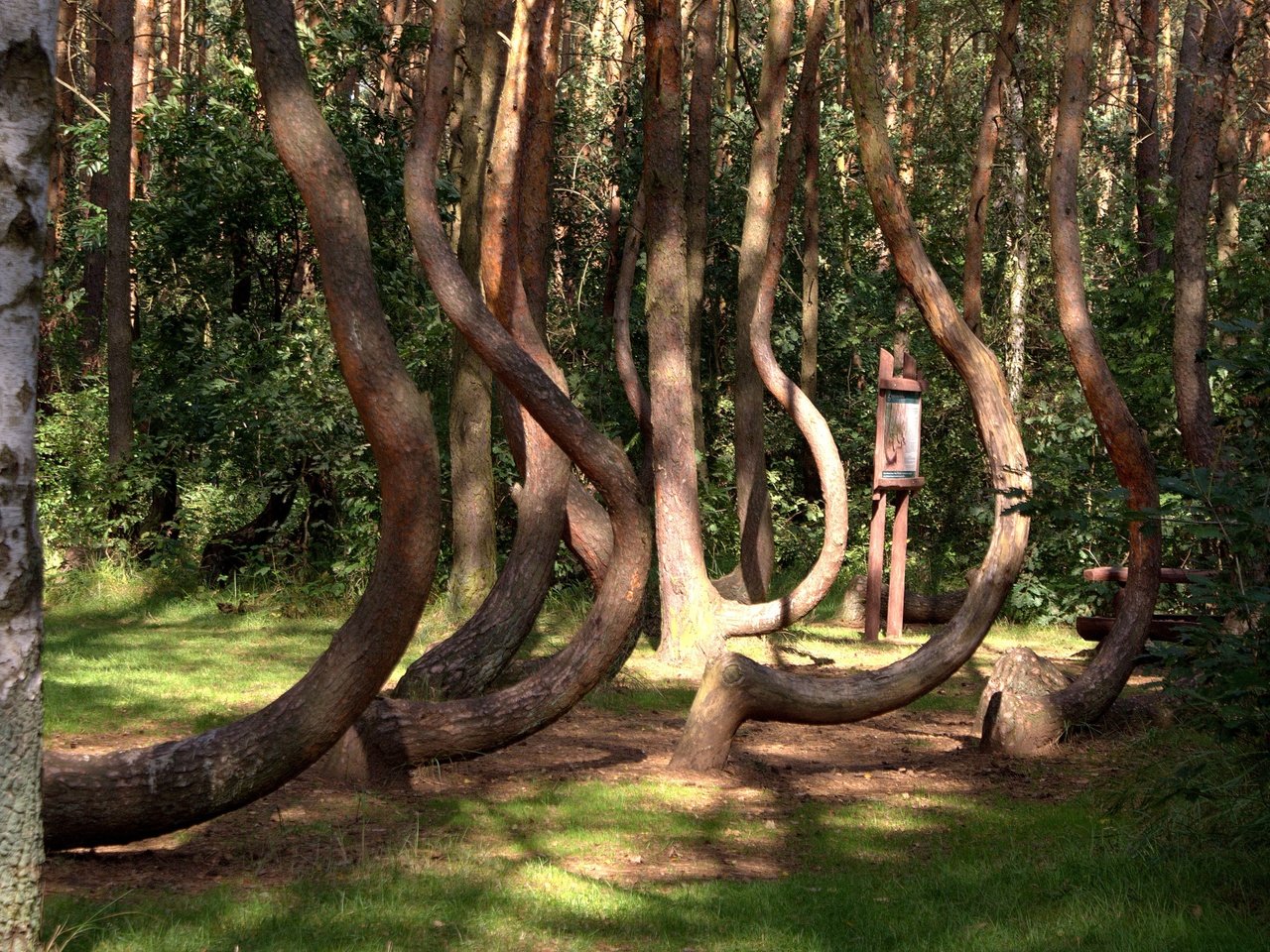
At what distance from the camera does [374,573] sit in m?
5.95

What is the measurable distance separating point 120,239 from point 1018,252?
11897mm

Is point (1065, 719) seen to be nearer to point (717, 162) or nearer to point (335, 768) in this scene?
point (335, 768)

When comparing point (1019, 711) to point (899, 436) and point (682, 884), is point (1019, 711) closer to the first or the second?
point (682, 884)

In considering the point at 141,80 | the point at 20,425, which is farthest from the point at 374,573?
the point at 141,80

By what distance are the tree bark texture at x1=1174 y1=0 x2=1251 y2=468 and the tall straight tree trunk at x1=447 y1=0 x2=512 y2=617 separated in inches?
247

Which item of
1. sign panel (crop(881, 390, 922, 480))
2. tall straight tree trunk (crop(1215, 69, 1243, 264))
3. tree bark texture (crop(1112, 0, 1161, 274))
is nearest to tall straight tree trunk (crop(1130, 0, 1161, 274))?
tree bark texture (crop(1112, 0, 1161, 274))

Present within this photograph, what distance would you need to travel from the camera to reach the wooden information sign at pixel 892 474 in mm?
14312

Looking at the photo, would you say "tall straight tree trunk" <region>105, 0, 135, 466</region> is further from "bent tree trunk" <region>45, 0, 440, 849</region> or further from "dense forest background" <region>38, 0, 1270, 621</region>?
"bent tree trunk" <region>45, 0, 440, 849</region>

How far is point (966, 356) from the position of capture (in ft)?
30.6

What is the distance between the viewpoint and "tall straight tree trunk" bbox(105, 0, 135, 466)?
15.0 metres

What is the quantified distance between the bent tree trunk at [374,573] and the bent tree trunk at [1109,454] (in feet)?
15.0

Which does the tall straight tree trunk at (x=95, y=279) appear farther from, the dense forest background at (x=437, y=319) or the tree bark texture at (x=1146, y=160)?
the tree bark texture at (x=1146, y=160)

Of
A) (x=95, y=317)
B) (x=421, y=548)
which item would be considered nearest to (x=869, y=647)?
(x=421, y=548)

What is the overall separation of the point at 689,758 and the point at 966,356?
3529 mm
